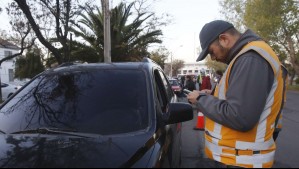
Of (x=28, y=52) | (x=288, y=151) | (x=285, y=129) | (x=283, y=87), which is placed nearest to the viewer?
(x=283, y=87)

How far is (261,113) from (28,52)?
4158cm

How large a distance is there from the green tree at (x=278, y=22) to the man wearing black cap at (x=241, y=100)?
1458 inches

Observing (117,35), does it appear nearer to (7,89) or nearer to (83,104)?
(7,89)

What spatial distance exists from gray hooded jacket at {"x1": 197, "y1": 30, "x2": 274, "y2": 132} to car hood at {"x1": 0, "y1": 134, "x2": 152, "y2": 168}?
57 centimetres

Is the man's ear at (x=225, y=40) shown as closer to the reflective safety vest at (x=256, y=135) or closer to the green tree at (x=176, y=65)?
the reflective safety vest at (x=256, y=135)

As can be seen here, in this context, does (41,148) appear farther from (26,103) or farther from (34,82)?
(34,82)

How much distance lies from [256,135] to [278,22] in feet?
124

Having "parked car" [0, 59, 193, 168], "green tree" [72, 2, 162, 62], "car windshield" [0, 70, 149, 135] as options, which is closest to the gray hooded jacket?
"parked car" [0, 59, 193, 168]

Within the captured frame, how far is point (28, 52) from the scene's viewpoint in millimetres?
41281

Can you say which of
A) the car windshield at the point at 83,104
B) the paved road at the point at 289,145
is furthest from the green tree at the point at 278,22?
the car windshield at the point at 83,104

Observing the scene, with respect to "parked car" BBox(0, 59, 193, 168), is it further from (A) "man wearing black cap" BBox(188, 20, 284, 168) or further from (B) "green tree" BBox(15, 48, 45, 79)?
(B) "green tree" BBox(15, 48, 45, 79)

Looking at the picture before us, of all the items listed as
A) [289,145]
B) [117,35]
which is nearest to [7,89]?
[117,35]

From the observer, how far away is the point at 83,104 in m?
3.24

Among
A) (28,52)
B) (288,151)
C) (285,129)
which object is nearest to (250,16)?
(28,52)
